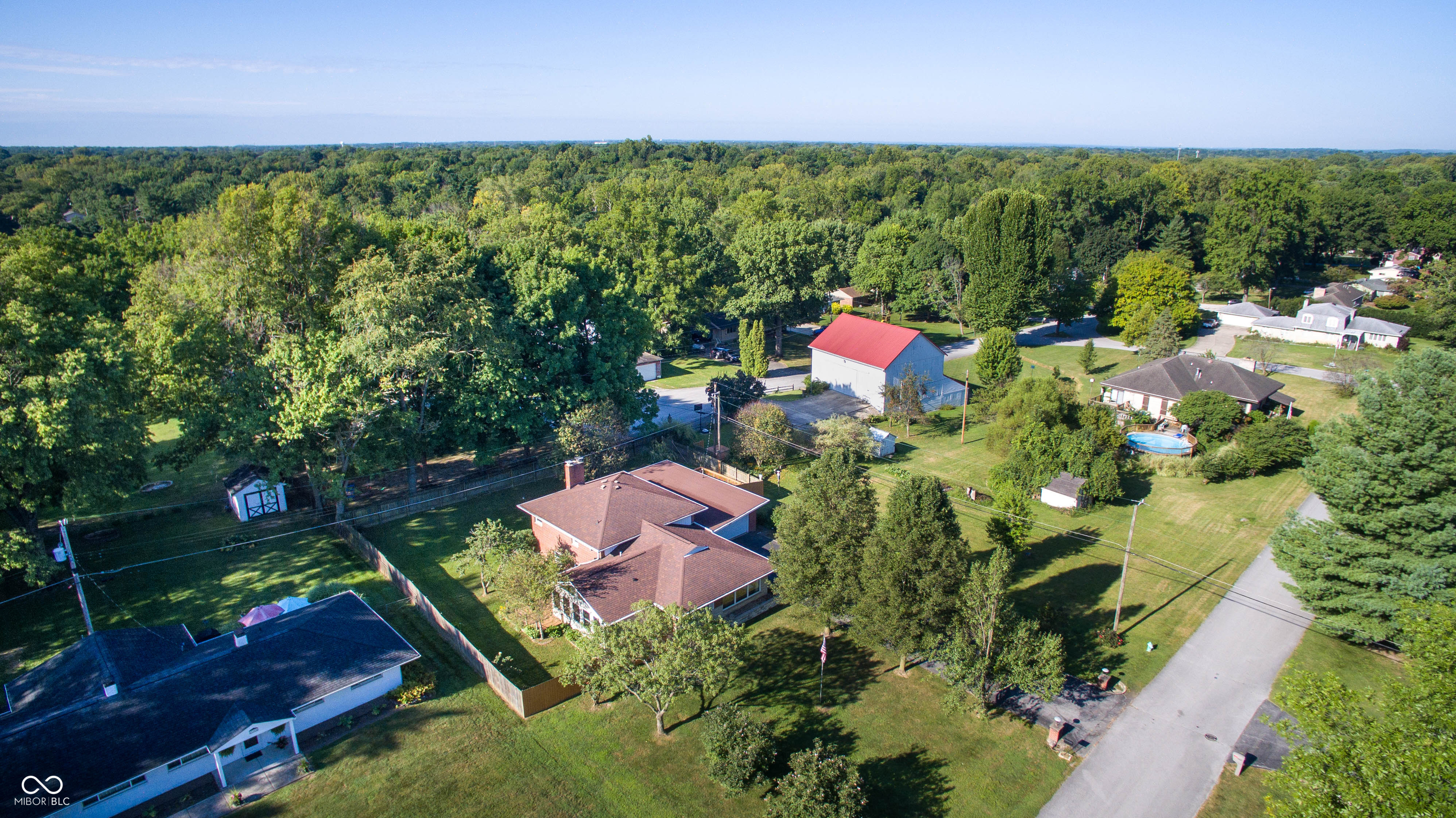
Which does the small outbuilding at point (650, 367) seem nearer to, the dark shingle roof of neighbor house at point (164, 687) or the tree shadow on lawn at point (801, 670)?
the tree shadow on lawn at point (801, 670)

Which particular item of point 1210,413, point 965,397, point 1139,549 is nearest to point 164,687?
point 1139,549

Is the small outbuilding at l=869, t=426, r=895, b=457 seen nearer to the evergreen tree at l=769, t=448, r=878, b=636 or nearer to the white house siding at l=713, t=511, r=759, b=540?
the white house siding at l=713, t=511, r=759, b=540

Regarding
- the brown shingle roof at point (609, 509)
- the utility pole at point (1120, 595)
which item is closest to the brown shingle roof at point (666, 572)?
the brown shingle roof at point (609, 509)

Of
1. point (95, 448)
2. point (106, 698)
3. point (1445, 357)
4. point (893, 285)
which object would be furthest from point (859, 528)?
point (893, 285)

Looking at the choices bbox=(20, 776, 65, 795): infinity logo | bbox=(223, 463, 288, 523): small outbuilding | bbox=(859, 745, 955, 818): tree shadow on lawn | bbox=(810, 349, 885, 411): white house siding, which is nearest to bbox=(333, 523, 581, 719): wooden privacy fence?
bbox=(223, 463, 288, 523): small outbuilding

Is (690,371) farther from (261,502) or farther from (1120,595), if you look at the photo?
(1120,595)

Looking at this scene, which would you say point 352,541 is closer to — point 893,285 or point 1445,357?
point 1445,357
